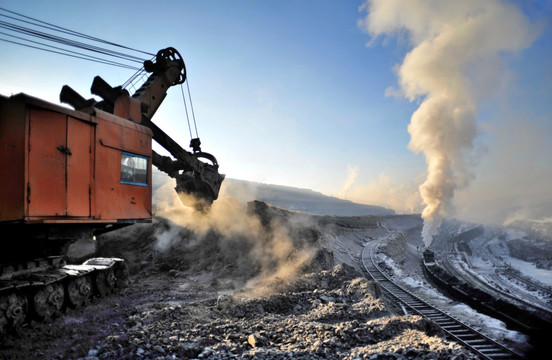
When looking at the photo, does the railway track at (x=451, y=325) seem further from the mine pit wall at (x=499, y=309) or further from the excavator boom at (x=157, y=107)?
the excavator boom at (x=157, y=107)

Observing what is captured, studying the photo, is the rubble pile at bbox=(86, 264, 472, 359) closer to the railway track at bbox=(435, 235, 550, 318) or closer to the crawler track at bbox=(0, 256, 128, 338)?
the crawler track at bbox=(0, 256, 128, 338)

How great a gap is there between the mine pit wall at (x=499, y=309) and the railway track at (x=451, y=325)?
216 cm

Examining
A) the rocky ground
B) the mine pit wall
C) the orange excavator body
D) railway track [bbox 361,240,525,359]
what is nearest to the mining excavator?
the orange excavator body

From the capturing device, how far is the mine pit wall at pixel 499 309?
A: 11.0 metres

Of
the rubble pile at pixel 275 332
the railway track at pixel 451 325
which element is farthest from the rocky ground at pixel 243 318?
the railway track at pixel 451 325

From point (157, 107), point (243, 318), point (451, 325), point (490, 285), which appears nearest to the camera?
point (243, 318)

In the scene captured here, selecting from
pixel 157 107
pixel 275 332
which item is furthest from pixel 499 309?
pixel 157 107

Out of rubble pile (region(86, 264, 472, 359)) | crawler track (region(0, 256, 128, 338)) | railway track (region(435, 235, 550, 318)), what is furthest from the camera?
railway track (region(435, 235, 550, 318))

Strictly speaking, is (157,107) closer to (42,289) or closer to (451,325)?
(42,289)

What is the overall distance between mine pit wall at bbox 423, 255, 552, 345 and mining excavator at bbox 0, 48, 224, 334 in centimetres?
1357

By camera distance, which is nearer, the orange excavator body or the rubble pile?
the rubble pile

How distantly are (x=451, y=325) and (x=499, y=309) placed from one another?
5.21 metres

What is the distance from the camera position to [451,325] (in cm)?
1018

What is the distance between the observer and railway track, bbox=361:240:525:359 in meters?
8.28
